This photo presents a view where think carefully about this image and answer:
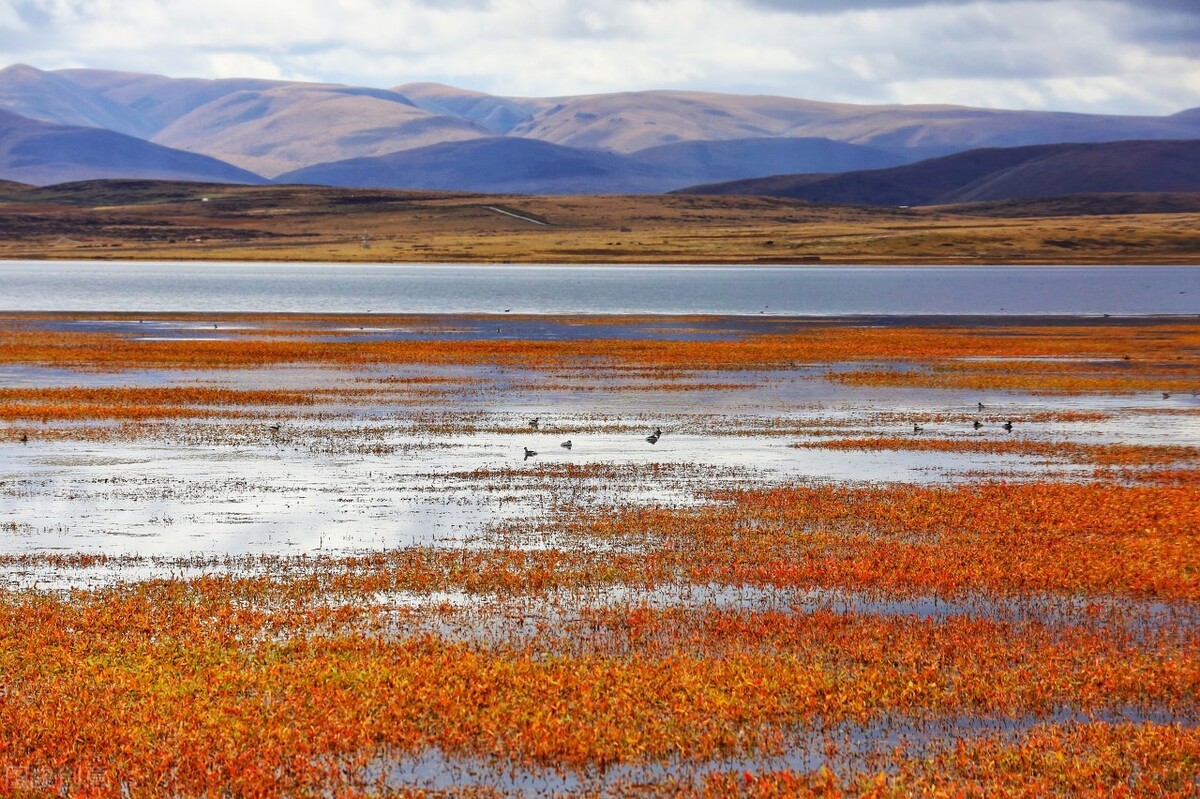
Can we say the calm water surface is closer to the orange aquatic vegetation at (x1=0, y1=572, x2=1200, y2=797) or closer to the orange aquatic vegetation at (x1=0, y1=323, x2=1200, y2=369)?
the orange aquatic vegetation at (x1=0, y1=323, x2=1200, y2=369)

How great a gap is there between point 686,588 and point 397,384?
32.8 meters

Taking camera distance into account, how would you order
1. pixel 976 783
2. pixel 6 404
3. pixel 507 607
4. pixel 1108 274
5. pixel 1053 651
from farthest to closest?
1. pixel 1108 274
2. pixel 6 404
3. pixel 507 607
4. pixel 1053 651
5. pixel 976 783

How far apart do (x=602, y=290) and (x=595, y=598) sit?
118 metres

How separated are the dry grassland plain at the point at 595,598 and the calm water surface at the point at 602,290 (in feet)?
209

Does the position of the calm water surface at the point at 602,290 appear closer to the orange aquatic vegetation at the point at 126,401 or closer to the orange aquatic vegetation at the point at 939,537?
the orange aquatic vegetation at the point at 126,401

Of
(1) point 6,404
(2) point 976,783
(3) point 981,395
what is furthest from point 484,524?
(3) point 981,395

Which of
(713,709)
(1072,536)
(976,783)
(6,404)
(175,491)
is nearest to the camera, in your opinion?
(976,783)

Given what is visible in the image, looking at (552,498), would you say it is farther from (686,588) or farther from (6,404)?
(6,404)

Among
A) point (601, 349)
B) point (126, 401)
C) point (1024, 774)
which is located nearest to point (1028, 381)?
point (601, 349)

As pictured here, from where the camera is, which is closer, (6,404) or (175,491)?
(175,491)

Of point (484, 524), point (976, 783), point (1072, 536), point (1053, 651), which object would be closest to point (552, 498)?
point (484, 524)

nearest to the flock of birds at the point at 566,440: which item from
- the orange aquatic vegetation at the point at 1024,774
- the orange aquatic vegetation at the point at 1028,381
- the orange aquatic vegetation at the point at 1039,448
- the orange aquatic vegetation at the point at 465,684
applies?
the orange aquatic vegetation at the point at 1039,448

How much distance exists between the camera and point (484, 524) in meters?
26.9

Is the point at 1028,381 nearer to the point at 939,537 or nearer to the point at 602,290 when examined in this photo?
the point at 939,537
